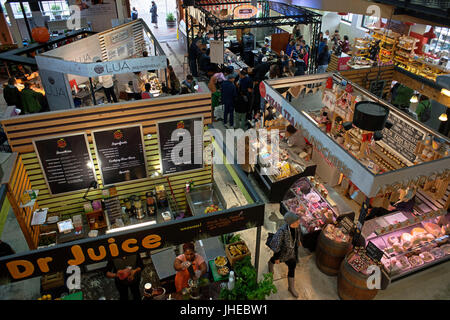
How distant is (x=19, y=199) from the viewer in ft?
18.3

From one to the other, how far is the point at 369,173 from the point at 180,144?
3.49 metres

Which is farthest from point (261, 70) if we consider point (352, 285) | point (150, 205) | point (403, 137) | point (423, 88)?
point (352, 285)

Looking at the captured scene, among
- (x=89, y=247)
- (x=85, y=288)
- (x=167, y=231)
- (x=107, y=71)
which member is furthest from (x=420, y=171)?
(x=107, y=71)

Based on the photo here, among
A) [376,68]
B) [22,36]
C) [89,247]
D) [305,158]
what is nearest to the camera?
[89,247]

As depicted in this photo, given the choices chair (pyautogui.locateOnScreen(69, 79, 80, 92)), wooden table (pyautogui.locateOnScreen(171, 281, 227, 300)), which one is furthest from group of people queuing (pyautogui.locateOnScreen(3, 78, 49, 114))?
wooden table (pyautogui.locateOnScreen(171, 281, 227, 300))

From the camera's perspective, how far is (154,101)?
6211mm

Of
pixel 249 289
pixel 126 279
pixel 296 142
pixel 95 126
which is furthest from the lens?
pixel 296 142

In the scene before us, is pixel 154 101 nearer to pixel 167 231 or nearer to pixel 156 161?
pixel 156 161

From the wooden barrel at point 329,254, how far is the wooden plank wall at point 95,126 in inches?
116

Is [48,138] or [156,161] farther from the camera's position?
[156,161]

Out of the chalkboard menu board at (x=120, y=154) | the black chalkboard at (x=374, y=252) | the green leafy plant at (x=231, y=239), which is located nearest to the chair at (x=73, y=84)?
the chalkboard menu board at (x=120, y=154)

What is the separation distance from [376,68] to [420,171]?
5.36m

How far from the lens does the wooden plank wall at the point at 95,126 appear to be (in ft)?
19.0

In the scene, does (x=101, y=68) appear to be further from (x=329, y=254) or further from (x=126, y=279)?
(x=329, y=254)
